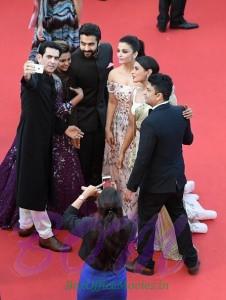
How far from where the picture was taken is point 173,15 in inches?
258

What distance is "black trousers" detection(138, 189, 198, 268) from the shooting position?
10.9ft

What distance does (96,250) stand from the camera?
2592 millimetres

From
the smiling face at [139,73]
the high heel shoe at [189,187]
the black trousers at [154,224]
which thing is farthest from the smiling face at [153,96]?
the high heel shoe at [189,187]

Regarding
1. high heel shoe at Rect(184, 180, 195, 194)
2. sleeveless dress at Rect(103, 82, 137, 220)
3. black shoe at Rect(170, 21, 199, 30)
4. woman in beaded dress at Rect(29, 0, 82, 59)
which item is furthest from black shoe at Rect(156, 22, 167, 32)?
sleeveless dress at Rect(103, 82, 137, 220)

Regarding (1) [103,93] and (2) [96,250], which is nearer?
(2) [96,250]

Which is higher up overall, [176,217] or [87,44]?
[87,44]

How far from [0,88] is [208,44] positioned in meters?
2.34

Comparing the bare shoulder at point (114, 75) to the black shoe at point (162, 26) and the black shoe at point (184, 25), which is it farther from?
the black shoe at point (184, 25)

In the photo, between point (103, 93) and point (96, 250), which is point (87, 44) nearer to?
→ point (103, 93)

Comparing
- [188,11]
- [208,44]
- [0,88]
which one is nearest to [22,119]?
[0,88]

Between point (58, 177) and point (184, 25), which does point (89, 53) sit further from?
point (184, 25)

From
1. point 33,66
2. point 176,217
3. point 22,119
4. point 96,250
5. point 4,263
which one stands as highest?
point 33,66

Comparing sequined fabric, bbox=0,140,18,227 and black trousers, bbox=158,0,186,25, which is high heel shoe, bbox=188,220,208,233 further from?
black trousers, bbox=158,0,186,25

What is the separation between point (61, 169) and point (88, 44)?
792mm
